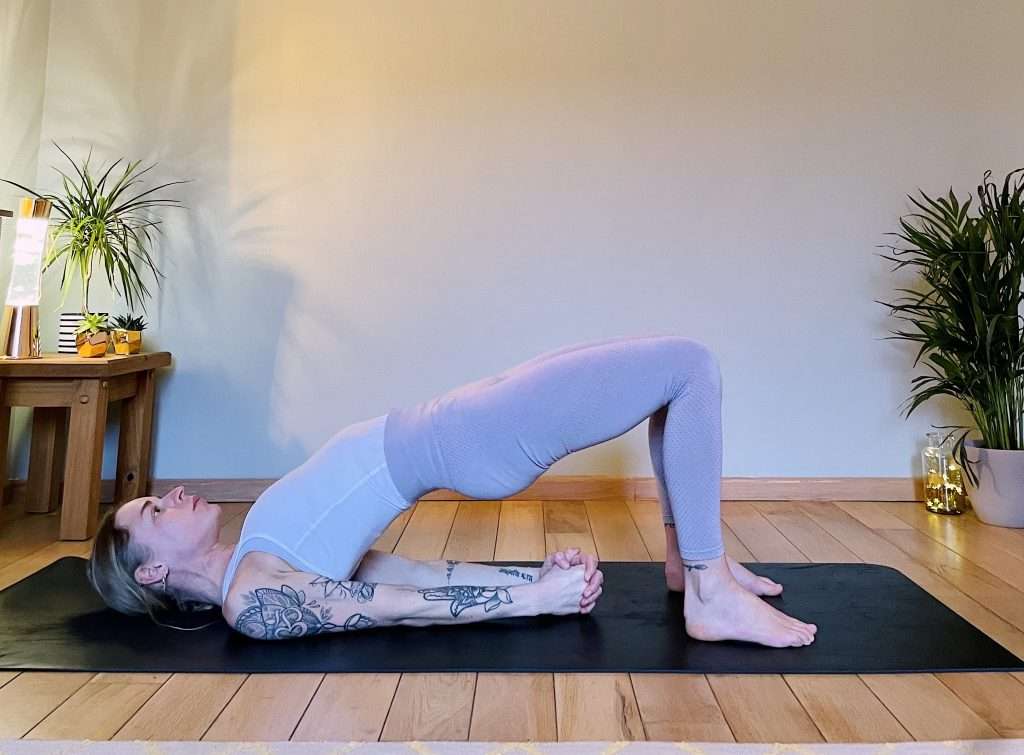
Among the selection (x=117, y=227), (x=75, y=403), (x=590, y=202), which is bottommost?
(x=75, y=403)

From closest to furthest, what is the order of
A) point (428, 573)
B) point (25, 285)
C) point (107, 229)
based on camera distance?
point (428, 573) → point (25, 285) → point (107, 229)

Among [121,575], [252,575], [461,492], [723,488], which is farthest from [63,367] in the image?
[723,488]

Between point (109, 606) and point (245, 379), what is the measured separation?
1569mm

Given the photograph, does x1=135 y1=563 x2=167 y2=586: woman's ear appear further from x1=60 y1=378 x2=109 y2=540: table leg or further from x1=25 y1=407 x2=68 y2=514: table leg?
x1=25 y1=407 x2=68 y2=514: table leg

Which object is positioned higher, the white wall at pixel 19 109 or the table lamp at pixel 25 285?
→ the white wall at pixel 19 109

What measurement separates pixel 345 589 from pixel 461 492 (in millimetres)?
304

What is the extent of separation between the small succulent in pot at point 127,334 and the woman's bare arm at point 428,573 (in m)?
1.56

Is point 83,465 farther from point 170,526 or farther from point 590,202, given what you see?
point 590,202

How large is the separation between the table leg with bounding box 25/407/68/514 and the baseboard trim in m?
0.37

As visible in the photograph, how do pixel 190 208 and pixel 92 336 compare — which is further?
pixel 190 208

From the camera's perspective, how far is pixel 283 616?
1695 mm

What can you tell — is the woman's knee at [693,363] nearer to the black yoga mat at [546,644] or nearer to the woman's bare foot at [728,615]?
the woman's bare foot at [728,615]

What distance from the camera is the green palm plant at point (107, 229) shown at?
3010 mm

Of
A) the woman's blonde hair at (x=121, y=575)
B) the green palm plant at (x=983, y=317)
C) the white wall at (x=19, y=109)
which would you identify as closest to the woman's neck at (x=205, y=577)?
the woman's blonde hair at (x=121, y=575)
